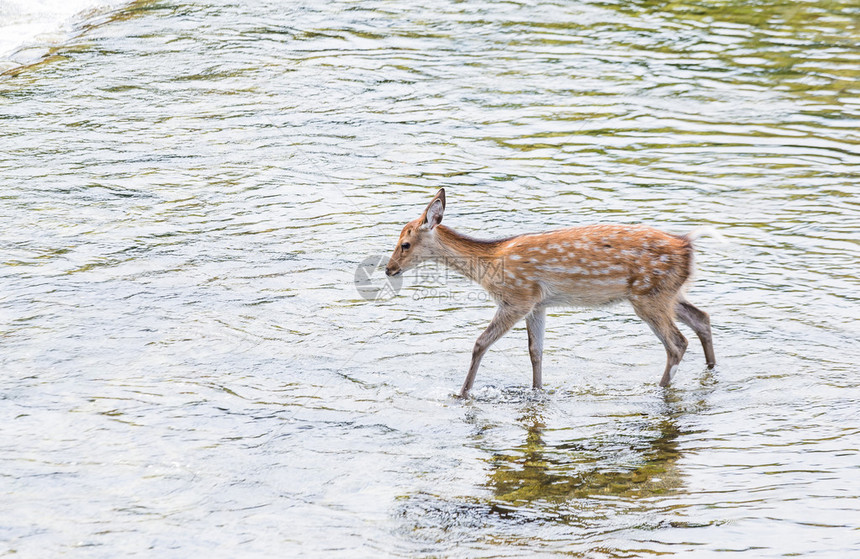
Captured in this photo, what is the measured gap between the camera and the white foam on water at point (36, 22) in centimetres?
1455

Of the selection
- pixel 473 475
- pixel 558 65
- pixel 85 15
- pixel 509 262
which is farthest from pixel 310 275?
pixel 85 15

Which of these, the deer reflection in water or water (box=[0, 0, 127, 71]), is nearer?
the deer reflection in water

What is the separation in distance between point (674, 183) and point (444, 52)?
481 cm

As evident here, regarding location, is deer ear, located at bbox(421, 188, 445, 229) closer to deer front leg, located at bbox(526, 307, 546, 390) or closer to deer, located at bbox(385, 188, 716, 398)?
deer, located at bbox(385, 188, 716, 398)

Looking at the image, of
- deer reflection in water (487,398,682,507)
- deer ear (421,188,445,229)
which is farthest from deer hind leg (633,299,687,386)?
deer ear (421,188,445,229)

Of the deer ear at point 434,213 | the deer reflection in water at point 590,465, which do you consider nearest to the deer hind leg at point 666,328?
the deer reflection in water at point 590,465

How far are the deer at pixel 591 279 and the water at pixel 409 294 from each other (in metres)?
0.27

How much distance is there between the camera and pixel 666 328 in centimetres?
711

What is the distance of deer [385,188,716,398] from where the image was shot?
711cm

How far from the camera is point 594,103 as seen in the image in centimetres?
1224

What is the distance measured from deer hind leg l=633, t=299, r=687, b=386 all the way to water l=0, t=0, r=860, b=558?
18 cm
